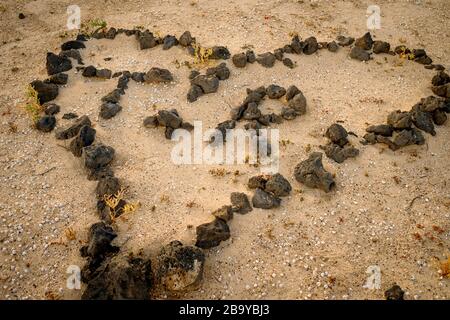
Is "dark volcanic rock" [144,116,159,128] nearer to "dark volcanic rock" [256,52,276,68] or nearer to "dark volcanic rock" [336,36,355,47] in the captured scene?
"dark volcanic rock" [256,52,276,68]

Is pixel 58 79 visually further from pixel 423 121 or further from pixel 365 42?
pixel 423 121

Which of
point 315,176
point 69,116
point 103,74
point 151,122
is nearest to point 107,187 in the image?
point 151,122

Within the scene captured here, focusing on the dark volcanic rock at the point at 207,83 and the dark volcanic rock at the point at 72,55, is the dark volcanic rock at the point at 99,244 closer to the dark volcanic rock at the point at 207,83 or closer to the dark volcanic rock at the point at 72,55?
the dark volcanic rock at the point at 207,83

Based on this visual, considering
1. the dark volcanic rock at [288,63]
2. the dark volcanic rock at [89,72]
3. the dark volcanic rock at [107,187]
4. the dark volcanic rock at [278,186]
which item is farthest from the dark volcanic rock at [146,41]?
the dark volcanic rock at [278,186]

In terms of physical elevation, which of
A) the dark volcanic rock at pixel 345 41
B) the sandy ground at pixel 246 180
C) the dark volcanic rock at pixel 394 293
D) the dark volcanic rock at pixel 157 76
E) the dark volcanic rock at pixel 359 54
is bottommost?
the dark volcanic rock at pixel 394 293

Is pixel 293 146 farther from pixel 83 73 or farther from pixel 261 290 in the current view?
pixel 83 73

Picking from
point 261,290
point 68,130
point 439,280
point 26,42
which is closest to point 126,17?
point 26,42
